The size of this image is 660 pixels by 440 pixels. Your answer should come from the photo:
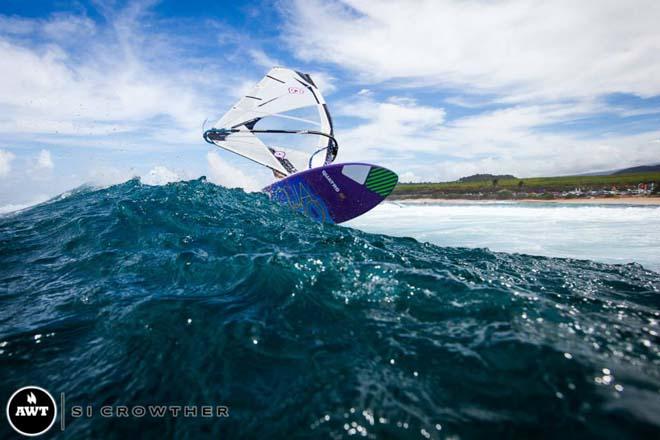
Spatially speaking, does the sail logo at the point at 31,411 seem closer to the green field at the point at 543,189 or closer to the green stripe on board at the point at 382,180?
the green stripe on board at the point at 382,180

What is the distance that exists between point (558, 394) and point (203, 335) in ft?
10.8

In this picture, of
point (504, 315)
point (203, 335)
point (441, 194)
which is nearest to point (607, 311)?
point (504, 315)

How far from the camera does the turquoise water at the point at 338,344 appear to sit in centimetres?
228

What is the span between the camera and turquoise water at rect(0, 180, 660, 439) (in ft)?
7.48

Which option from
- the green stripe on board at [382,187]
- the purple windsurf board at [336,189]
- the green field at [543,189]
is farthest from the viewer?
the green field at [543,189]

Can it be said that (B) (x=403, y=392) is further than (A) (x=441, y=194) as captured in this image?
No

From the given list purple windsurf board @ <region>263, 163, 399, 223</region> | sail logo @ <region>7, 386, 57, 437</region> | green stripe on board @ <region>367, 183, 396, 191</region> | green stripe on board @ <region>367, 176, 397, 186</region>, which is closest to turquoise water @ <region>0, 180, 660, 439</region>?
sail logo @ <region>7, 386, 57, 437</region>

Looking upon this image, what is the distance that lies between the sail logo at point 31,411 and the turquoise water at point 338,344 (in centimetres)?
10

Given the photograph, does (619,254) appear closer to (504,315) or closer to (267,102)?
(504,315)

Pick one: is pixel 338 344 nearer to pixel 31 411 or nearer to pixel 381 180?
pixel 31 411

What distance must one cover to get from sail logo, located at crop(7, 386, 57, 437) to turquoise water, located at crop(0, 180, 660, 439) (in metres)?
0.10

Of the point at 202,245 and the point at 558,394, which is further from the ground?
the point at 202,245

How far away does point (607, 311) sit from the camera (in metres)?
3.85

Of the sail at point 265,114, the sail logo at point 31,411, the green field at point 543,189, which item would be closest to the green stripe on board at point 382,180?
the sail at point 265,114
